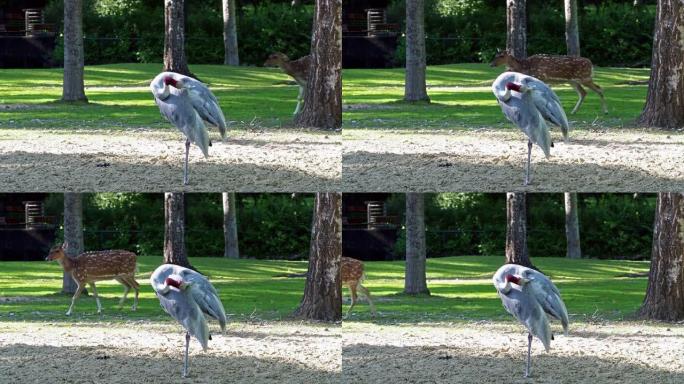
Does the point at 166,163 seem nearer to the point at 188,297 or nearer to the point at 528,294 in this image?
the point at 188,297

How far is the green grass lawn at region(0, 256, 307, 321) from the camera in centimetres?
1775

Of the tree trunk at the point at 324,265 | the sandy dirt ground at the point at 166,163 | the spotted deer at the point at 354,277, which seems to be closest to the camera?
the sandy dirt ground at the point at 166,163

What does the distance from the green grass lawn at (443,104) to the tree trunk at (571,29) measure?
2.36 ft

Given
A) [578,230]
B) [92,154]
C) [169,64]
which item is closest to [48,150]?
[92,154]

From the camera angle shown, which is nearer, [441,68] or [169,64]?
[169,64]

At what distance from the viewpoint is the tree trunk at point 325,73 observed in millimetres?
15102

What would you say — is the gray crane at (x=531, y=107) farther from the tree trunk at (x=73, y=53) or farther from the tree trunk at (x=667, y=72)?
the tree trunk at (x=73, y=53)

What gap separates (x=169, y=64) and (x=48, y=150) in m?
1.74

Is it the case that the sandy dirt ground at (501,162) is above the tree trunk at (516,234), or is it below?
above

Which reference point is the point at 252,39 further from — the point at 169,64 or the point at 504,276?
the point at 504,276

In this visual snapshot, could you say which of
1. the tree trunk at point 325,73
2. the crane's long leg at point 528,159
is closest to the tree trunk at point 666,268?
the crane's long leg at point 528,159

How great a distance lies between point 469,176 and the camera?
572 inches

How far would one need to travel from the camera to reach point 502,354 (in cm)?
1678

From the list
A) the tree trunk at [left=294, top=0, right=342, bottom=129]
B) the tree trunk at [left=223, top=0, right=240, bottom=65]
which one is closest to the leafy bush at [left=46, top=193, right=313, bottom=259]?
the tree trunk at [left=294, top=0, right=342, bottom=129]
